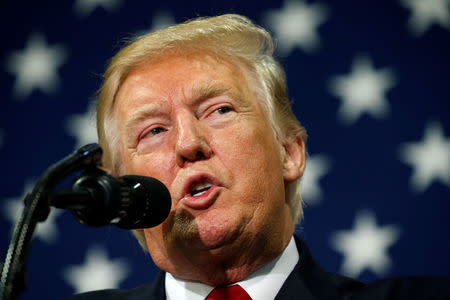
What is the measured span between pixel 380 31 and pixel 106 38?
1.21m

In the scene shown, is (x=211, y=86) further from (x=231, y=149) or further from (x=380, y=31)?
(x=380, y=31)

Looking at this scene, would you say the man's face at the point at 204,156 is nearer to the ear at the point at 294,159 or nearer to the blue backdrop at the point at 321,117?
the ear at the point at 294,159

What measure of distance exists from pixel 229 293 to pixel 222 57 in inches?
27.7

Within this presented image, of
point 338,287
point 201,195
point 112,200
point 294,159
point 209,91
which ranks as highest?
point 112,200

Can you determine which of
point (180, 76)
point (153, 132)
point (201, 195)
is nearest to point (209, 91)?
point (180, 76)

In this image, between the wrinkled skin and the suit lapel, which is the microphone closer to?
the wrinkled skin

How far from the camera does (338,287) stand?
1.58 m

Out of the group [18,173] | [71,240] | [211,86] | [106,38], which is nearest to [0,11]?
[106,38]

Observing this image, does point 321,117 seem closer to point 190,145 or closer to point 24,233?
point 190,145

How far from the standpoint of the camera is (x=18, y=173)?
242 cm

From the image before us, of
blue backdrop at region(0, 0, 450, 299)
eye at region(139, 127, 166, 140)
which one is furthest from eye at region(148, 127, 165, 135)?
blue backdrop at region(0, 0, 450, 299)

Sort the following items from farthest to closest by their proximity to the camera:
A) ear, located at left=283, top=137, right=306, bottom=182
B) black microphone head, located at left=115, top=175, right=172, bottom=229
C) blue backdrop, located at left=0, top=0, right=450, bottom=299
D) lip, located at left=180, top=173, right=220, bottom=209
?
blue backdrop, located at left=0, top=0, right=450, bottom=299 < ear, located at left=283, top=137, right=306, bottom=182 < lip, located at left=180, top=173, right=220, bottom=209 < black microphone head, located at left=115, top=175, right=172, bottom=229

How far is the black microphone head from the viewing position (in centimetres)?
106

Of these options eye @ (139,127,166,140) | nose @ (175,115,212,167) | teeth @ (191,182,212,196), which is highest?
nose @ (175,115,212,167)
